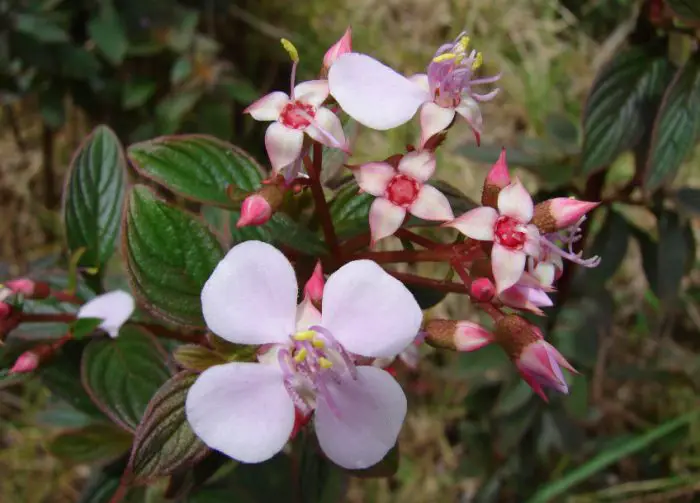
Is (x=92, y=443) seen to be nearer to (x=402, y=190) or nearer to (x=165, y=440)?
(x=165, y=440)

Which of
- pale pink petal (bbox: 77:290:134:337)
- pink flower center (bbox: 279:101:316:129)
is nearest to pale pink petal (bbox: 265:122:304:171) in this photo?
pink flower center (bbox: 279:101:316:129)

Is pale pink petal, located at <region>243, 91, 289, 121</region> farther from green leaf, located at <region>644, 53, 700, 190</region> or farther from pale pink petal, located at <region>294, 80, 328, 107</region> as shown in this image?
green leaf, located at <region>644, 53, 700, 190</region>

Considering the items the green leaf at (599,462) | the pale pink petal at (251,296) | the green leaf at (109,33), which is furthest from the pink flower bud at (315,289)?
the green leaf at (109,33)

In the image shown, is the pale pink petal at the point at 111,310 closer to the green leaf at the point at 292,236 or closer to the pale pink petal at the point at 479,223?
the green leaf at the point at 292,236

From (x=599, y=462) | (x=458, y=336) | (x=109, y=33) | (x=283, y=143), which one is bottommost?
(x=599, y=462)

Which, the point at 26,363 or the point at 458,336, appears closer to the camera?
→ the point at 458,336

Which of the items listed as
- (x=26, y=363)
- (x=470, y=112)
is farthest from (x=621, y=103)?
(x=26, y=363)
